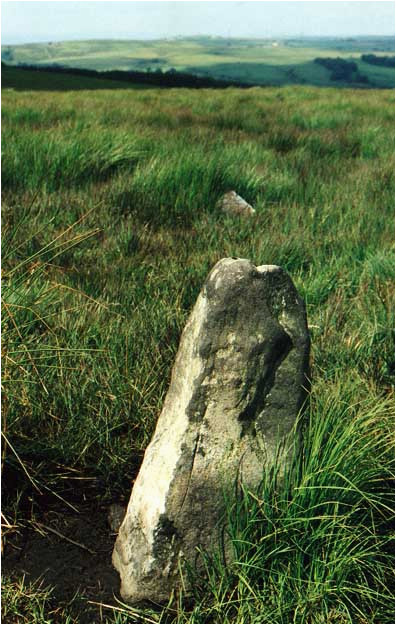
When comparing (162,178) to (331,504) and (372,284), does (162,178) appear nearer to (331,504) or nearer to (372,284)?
(372,284)

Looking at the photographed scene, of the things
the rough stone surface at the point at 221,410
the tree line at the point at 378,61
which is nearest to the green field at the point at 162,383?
the rough stone surface at the point at 221,410

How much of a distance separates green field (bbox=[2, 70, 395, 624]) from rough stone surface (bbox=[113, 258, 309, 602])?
3.1 inches

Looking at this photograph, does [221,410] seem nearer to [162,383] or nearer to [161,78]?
[162,383]

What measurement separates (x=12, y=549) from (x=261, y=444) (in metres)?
0.85

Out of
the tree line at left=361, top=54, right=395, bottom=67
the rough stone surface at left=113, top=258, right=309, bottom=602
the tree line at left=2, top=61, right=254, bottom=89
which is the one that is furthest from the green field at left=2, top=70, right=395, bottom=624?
the tree line at left=361, top=54, right=395, bottom=67

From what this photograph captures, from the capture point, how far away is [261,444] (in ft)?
5.27

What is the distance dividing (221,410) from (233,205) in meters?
3.16

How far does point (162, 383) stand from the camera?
216cm

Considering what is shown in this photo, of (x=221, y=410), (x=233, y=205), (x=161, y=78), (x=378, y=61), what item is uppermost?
(x=378, y=61)

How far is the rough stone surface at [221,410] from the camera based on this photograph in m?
1.56

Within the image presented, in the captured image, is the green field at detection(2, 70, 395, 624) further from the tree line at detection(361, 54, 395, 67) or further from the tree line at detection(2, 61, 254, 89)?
the tree line at detection(361, 54, 395, 67)

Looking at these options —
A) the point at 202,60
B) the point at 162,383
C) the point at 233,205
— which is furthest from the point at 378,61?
the point at 162,383

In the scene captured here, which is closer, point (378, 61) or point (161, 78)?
point (161, 78)

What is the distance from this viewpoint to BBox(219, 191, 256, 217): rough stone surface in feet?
14.7
